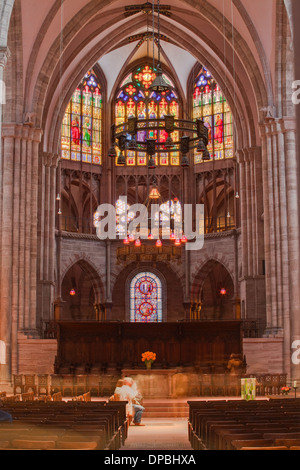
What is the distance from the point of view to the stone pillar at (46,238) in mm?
31578

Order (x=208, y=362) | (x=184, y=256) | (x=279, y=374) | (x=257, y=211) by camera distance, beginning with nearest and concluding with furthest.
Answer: (x=279, y=374) < (x=208, y=362) < (x=257, y=211) < (x=184, y=256)

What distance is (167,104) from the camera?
4094cm

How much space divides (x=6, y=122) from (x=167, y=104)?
15.9 metres

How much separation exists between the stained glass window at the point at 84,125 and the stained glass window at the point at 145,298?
22.2 ft

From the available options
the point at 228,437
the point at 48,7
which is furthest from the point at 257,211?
the point at 228,437

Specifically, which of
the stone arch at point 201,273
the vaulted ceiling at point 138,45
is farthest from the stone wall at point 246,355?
the stone arch at point 201,273

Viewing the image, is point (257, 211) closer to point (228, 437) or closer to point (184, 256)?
point (184, 256)

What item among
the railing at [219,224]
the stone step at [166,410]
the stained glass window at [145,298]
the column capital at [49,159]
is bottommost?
the stone step at [166,410]

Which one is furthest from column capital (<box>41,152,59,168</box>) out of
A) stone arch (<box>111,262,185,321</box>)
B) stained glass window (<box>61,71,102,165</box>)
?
stone arch (<box>111,262,185,321</box>)

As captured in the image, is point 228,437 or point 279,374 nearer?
point 228,437

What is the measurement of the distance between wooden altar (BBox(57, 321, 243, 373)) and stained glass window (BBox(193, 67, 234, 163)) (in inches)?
523

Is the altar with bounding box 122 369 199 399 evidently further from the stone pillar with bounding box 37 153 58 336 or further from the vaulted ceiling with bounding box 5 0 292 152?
the vaulted ceiling with bounding box 5 0 292 152

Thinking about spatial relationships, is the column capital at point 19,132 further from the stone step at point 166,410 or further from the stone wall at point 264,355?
the stone step at point 166,410
